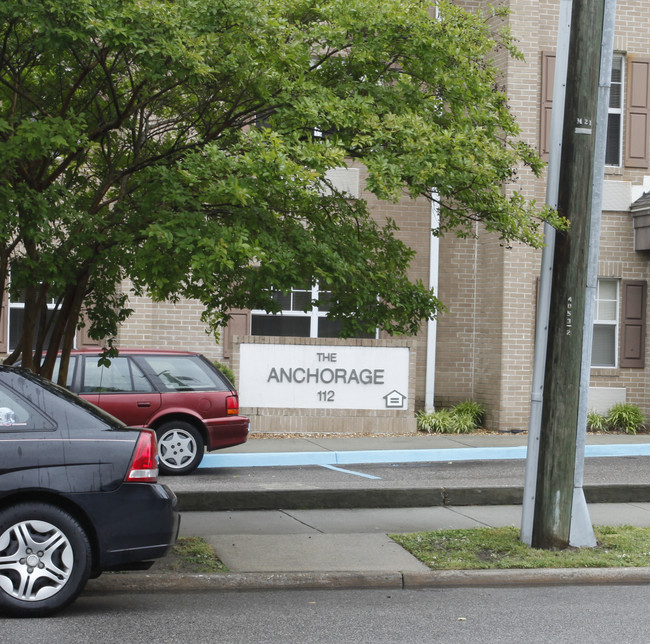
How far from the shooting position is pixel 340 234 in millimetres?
8078

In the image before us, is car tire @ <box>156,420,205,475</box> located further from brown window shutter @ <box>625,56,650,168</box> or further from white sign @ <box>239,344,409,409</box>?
brown window shutter @ <box>625,56,650,168</box>

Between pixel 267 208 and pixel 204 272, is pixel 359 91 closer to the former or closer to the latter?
pixel 267 208

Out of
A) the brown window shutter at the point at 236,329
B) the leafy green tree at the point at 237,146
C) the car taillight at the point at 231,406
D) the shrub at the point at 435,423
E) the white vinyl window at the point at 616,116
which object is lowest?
the shrub at the point at 435,423

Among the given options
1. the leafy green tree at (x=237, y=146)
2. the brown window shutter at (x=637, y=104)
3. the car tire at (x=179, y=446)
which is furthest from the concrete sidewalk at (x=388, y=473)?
the brown window shutter at (x=637, y=104)

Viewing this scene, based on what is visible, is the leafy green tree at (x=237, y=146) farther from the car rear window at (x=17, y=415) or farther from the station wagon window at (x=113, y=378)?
the station wagon window at (x=113, y=378)

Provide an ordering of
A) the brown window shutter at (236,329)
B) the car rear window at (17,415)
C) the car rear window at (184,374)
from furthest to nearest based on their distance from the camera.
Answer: the brown window shutter at (236,329) → the car rear window at (184,374) → the car rear window at (17,415)

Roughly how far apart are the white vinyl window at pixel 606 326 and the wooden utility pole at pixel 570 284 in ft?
35.6

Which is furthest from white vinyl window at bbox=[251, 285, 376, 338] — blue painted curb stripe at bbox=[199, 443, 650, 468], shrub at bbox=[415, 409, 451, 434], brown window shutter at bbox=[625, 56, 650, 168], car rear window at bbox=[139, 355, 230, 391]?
brown window shutter at bbox=[625, 56, 650, 168]

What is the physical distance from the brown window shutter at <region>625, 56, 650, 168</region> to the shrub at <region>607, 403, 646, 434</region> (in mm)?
4520

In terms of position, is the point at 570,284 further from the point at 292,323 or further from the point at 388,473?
the point at 292,323

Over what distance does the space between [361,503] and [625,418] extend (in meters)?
8.74

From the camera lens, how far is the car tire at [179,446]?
1202 cm

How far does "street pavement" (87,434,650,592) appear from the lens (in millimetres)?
7312

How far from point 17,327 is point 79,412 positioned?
36.9 feet
